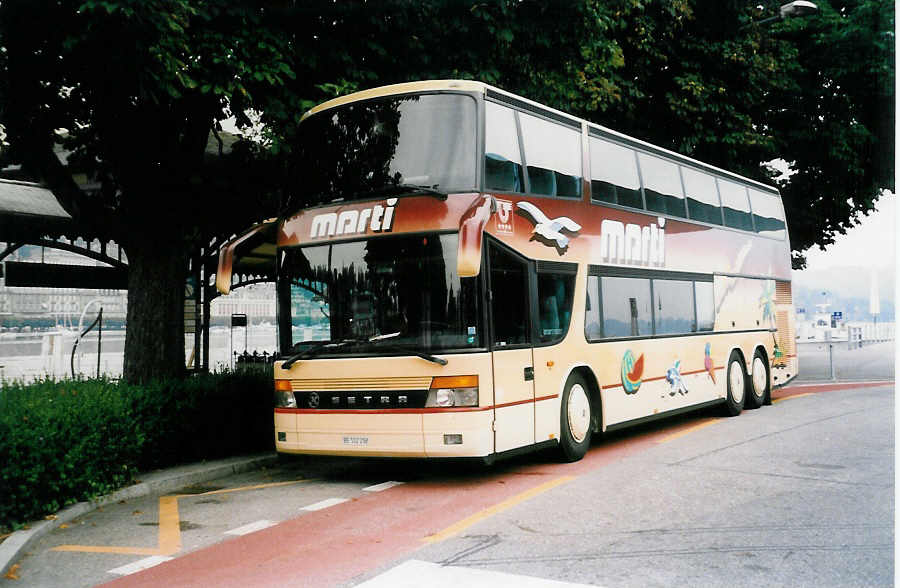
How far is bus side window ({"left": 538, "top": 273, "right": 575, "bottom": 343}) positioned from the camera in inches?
404

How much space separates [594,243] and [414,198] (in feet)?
10.3

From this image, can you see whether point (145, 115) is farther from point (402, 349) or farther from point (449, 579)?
point (449, 579)

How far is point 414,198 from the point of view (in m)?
9.30

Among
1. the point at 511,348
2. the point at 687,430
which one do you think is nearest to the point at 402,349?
the point at 511,348

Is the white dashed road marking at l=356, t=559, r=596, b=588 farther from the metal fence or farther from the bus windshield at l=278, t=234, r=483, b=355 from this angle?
the metal fence

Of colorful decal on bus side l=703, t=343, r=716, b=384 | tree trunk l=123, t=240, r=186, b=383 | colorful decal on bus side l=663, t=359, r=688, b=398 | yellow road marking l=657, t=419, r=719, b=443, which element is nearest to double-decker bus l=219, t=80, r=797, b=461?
yellow road marking l=657, t=419, r=719, b=443

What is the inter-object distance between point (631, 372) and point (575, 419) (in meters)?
1.66

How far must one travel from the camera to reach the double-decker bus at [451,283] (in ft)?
29.7

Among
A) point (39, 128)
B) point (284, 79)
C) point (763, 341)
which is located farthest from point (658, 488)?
point (763, 341)

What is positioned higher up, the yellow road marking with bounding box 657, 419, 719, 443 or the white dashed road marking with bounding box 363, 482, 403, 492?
the yellow road marking with bounding box 657, 419, 719, 443

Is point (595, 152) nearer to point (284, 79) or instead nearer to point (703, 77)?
point (284, 79)

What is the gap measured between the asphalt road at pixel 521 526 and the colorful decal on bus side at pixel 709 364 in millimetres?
3165

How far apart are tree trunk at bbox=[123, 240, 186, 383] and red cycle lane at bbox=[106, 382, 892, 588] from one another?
3955 mm

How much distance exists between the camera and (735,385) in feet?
51.2
